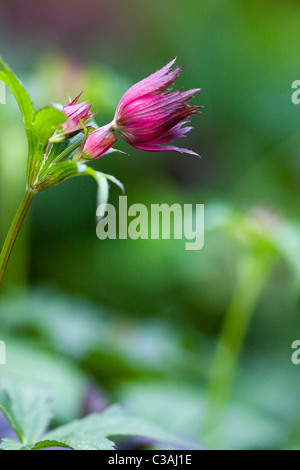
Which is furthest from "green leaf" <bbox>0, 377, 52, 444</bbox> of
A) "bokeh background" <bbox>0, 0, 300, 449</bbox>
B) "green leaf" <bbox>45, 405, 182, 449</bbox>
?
"bokeh background" <bbox>0, 0, 300, 449</bbox>

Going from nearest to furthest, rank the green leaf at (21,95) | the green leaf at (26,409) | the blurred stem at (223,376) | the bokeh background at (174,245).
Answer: the green leaf at (21,95) → the green leaf at (26,409) → the blurred stem at (223,376) → the bokeh background at (174,245)

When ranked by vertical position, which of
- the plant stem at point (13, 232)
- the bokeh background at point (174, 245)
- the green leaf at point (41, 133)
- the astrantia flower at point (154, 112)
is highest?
the bokeh background at point (174, 245)

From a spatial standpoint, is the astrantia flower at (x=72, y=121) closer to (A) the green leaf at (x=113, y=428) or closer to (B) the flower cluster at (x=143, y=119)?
(B) the flower cluster at (x=143, y=119)

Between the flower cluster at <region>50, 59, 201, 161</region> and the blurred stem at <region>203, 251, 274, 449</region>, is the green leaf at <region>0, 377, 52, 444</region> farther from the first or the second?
the blurred stem at <region>203, 251, 274, 449</region>

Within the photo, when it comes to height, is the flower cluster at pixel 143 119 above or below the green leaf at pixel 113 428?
above

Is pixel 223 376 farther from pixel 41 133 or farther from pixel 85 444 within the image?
pixel 41 133

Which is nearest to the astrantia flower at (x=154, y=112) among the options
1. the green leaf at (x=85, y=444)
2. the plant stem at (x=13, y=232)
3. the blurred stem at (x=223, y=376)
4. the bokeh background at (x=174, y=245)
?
the plant stem at (x=13, y=232)

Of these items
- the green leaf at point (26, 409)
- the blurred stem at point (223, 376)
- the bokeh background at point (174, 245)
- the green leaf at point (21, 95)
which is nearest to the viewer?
the green leaf at point (21, 95)

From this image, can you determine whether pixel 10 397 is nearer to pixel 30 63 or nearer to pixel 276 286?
pixel 276 286
